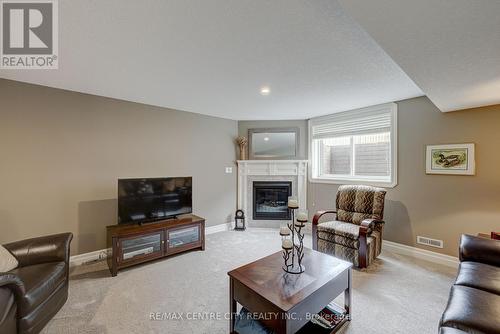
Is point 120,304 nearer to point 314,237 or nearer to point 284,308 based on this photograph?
point 284,308

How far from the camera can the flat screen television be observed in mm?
2955

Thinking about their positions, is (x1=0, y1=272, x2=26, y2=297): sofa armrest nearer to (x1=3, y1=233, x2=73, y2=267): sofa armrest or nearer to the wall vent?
(x1=3, y1=233, x2=73, y2=267): sofa armrest

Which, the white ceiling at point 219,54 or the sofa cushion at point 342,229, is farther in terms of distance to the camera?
the sofa cushion at point 342,229

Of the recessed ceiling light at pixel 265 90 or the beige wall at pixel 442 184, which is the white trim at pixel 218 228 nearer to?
the recessed ceiling light at pixel 265 90

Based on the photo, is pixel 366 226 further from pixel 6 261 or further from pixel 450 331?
pixel 6 261

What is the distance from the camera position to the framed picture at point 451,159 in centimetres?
281

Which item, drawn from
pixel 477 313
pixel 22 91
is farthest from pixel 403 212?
pixel 22 91

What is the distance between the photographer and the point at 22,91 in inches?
103

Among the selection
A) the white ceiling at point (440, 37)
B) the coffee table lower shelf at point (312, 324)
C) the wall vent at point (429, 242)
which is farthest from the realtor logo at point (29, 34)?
the wall vent at point (429, 242)

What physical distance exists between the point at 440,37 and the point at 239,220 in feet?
13.5

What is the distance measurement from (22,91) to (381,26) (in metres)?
3.79

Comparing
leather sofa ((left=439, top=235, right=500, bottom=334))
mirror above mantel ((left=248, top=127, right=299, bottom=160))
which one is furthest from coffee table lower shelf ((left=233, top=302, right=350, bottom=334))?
mirror above mantel ((left=248, top=127, right=299, bottom=160))

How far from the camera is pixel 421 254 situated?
10.3 feet

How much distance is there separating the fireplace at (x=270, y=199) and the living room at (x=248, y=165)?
31 millimetres
